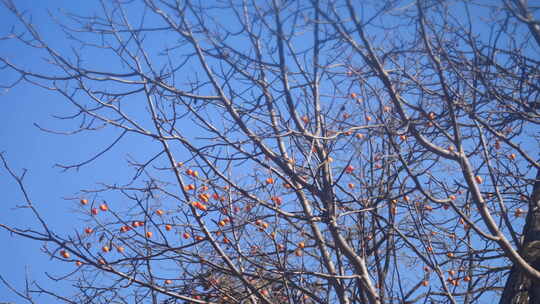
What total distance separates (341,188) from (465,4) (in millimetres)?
1823

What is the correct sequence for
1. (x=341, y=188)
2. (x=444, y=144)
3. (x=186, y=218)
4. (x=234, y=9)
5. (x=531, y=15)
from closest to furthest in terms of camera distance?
1. (x=531, y=15)
2. (x=234, y=9)
3. (x=186, y=218)
4. (x=341, y=188)
5. (x=444, y=144)

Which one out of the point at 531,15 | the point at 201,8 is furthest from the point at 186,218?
the point at 531,15

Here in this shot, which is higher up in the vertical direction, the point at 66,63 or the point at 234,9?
the point at 234,9

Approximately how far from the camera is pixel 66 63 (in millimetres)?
3510

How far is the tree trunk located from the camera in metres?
3.28

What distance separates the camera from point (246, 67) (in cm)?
389

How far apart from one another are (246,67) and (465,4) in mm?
1538

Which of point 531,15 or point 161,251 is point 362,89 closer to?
point 531,15

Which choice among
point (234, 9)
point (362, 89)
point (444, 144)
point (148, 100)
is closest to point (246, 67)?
point (234, 9)

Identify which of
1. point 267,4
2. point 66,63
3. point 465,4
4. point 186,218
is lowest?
point 186,218

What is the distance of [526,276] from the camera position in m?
3.16

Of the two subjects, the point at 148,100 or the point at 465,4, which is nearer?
the point at 465,4

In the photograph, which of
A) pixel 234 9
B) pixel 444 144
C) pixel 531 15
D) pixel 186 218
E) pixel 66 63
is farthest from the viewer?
pixel 444 144

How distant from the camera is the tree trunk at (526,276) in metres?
3.28
